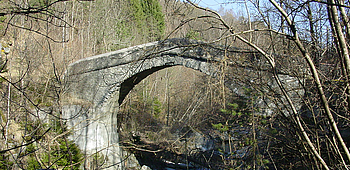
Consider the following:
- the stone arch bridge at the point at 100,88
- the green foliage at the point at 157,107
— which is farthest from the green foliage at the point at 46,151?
the green foliage at the point at 157,107

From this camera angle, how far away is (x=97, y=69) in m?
7.25

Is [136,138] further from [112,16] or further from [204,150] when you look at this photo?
[112,16]

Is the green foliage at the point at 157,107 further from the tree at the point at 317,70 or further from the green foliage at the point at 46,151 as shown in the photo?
the tree at the point at 317,70

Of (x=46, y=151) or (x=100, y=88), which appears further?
(x=100, y=88)

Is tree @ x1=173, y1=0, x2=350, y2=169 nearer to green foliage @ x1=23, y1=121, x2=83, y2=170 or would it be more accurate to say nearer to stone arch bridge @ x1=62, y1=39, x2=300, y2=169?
green foliage @ x1=23, y1=121, x2=83, y2=170

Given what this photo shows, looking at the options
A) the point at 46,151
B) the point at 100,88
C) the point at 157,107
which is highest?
the point at 100,88

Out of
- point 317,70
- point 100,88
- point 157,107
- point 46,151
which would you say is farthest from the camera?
point 157,107

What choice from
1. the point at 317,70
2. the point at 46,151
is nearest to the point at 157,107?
the point at 46,151

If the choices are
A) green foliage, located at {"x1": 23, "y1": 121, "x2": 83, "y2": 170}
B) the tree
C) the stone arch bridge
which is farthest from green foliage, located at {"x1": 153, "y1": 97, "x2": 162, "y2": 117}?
the tree

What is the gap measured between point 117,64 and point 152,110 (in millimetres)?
5204

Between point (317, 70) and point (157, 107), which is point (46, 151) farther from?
point (157, 107)

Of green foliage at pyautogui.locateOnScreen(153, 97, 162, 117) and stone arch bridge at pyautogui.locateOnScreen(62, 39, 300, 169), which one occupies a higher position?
stone arch bridge at pyautogui.locateOnScreen(62, 39, 300, 169)

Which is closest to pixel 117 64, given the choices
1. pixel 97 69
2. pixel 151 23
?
pixel 97 69

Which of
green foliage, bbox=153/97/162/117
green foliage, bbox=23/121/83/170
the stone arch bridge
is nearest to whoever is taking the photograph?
green foliage, bbox=23/121/83/170
